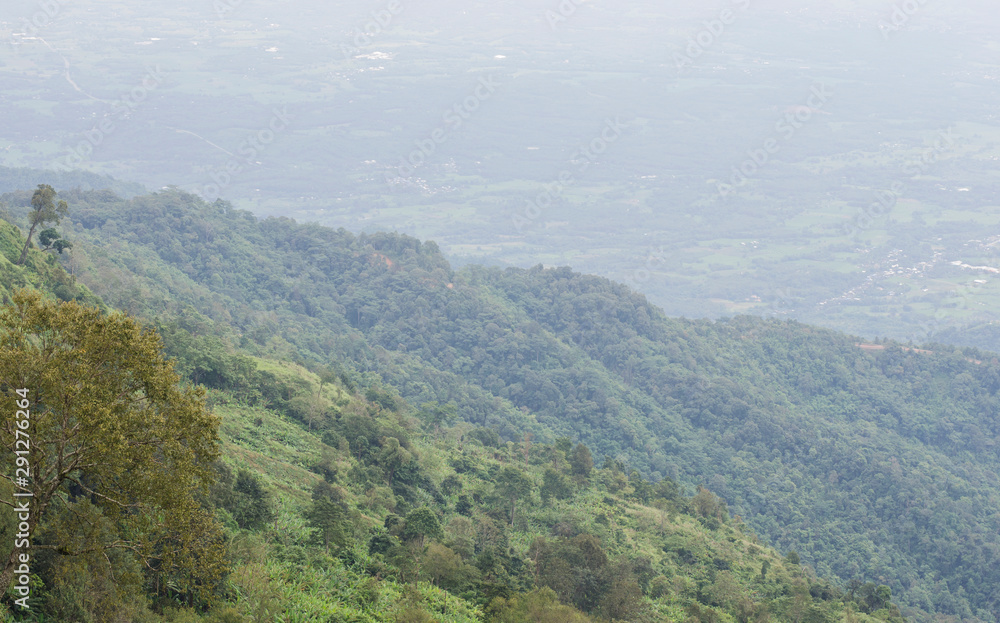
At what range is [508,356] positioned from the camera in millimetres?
67688

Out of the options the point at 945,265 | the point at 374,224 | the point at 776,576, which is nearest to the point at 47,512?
the point at 776,576

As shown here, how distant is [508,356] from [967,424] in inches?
1391

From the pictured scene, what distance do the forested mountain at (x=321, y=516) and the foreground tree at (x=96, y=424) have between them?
38 mm

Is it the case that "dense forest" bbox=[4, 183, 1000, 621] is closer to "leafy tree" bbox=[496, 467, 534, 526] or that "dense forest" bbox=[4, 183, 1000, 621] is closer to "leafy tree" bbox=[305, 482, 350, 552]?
"leafy tree" bbox=[496, 467, 534, 526]

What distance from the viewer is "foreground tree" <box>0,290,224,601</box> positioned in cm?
1119

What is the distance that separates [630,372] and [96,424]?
195 feet

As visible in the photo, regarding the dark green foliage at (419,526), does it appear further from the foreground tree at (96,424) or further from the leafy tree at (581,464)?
the leafy tree at (581,464)

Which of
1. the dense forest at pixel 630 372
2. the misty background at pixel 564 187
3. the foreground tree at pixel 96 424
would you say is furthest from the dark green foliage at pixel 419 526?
the misty background at pixel 564 187

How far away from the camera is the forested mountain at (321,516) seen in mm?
11930

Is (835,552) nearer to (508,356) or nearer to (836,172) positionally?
(508,356)

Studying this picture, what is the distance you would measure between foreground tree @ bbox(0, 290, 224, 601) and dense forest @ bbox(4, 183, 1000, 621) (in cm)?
3215

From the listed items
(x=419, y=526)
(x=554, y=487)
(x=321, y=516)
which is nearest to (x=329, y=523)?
(x=321, y=516)

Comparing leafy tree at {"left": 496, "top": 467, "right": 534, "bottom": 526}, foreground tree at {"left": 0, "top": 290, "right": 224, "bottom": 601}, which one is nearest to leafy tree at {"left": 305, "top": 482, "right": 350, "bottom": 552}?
foreground tree at {"left": 0, "top": 290, "right": 224, "bottom": 601}

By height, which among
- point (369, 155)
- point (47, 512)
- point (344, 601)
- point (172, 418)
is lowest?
point (344, 601)
